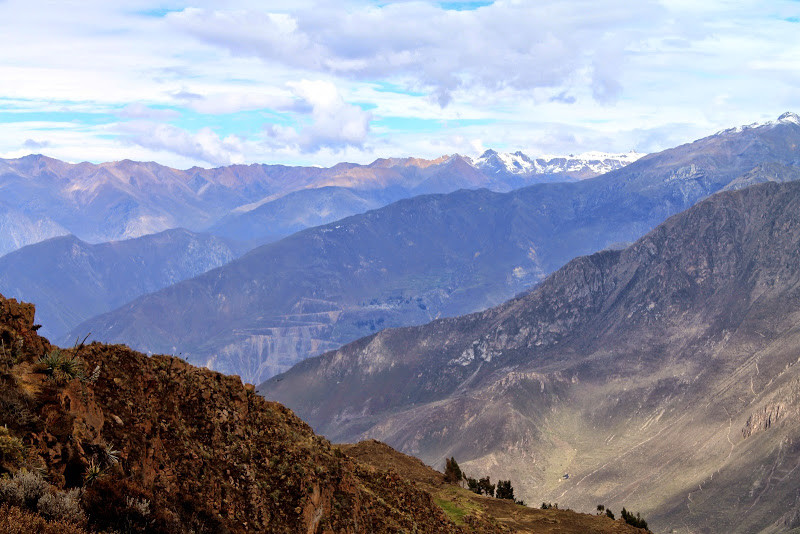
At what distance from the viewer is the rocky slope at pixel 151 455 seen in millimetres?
17078

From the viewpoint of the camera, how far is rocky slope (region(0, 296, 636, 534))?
56.0 feet

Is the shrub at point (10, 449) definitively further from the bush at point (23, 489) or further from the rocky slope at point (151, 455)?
the bush at point (23, 489)

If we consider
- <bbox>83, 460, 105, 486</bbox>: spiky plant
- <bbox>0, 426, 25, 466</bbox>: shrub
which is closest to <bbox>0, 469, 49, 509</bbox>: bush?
<bbox>0, 426, 25, 466</bbox>: shrub

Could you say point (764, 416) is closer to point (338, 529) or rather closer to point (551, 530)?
point (551, 530)

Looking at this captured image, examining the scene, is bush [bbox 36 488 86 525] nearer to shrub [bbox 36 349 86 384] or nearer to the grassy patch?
shrub [bbox 36 349 86 384]

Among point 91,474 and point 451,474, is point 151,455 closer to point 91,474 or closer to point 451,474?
point 91,474

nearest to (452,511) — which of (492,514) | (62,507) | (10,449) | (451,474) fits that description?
(492,514)

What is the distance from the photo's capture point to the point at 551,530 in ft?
126

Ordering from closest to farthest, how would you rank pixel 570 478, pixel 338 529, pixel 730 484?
pixel 338 529, pixel 730 484, pixel 570 478

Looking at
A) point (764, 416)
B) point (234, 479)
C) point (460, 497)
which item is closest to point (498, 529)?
point (460, 497)

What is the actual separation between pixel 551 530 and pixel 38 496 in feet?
91.5

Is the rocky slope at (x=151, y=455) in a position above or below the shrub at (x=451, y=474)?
above

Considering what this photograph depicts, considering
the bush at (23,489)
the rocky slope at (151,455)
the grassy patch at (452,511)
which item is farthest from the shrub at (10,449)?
the grassy patch at (452,511)

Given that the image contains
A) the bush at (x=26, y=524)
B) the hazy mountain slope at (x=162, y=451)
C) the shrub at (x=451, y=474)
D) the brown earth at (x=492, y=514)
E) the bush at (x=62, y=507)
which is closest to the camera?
the bush at (x=26, y=524)
